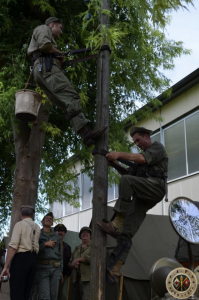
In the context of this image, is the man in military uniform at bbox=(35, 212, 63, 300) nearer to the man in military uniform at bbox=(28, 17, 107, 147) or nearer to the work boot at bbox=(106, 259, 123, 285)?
the work boot at bbox=(106, 259, 123, 285)

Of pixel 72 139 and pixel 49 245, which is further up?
pixel 72 139

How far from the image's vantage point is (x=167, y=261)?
4.80 metres

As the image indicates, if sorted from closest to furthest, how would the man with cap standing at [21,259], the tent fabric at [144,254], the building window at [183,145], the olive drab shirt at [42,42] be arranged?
the olive drab shirt at [42,42]
the man with cap standing at [21,259]
the tent fabric at [144,254]
the building window at [183,145]

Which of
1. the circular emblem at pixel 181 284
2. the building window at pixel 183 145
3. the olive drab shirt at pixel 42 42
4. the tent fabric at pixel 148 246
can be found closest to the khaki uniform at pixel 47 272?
the tent fabric at pixel 148 246

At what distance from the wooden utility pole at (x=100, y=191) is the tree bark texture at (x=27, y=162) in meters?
3.07

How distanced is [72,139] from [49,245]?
12.9 ft

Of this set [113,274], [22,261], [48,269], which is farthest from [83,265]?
[113,274]

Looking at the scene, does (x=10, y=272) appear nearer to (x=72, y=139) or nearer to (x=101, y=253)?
(x=101, y=253)

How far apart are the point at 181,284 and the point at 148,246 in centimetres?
528

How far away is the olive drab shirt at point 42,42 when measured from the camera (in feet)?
18.3

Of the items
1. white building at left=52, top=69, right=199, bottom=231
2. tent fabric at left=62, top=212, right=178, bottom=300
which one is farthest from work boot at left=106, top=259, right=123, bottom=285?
white building at left=52, top=69, right=199, bottom=231

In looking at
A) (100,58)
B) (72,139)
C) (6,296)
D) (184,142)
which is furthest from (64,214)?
(100,58)

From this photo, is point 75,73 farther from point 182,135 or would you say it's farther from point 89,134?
point 182,135

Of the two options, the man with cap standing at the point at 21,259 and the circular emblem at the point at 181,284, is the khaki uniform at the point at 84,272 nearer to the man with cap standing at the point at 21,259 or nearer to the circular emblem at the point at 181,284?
the man with cap standing at the point at 21,259
